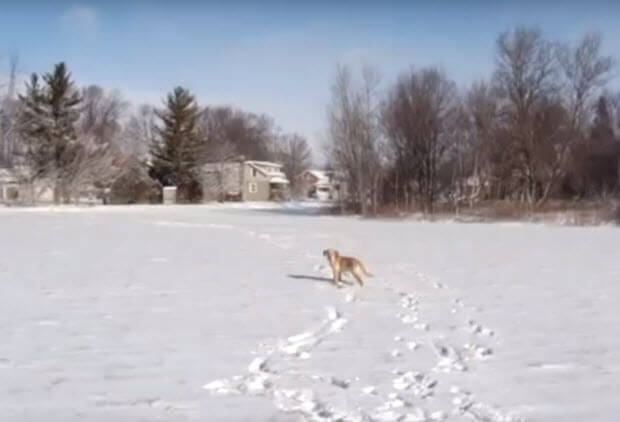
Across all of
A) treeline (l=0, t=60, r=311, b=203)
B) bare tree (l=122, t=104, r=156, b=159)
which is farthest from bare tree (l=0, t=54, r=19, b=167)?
bare tree (l=122, t=104, r=156, b=159)

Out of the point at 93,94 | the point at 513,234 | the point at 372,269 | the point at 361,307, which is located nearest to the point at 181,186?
the point at 93,94

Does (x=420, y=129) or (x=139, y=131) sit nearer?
(x=420, y=129)

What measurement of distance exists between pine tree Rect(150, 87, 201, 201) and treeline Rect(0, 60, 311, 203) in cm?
10

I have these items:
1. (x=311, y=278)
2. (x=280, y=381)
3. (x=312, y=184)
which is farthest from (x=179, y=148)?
(x=280, y=381)

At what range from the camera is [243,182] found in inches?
3159

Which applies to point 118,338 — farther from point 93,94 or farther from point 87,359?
point 93,94

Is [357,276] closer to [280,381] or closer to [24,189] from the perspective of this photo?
[280,381]

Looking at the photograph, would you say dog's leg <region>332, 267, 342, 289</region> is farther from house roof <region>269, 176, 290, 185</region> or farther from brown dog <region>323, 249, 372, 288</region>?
house roof <region>269, 176, 290, 185</region>

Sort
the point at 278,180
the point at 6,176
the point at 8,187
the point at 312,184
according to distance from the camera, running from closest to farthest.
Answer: the point at 6,176, the point at 8,187, the point at 278,180, the point at 312,184

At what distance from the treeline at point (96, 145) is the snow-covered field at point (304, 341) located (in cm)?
4302

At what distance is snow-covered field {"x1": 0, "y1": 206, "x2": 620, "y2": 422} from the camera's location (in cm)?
480

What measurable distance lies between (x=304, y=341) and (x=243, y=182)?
74010mm

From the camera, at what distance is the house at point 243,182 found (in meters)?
70.9

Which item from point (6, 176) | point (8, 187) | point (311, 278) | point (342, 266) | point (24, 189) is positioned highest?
point (6, 176)
